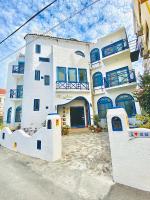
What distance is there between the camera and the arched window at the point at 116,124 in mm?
4488

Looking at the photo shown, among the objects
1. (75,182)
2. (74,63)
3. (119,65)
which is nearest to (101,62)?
(119,65)

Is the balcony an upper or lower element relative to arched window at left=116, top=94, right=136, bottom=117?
upper

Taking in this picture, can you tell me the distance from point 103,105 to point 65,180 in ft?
38.7

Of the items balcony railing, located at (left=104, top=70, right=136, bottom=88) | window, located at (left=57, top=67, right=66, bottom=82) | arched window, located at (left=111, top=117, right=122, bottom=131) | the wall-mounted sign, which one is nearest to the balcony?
window, located at (left=57, top=67, right=66, bottom=82)

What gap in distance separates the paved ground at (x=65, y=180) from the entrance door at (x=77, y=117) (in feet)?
28.4

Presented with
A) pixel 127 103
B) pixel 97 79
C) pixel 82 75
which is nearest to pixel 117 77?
pixel 97 79

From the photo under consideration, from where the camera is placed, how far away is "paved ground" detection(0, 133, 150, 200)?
3.81 metres

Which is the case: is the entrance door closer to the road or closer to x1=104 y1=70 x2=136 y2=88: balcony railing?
x1=104 y1=70 x2=136 y2=88: balcony railing

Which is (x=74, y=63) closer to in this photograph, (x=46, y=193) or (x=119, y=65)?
(x=119, y=65)

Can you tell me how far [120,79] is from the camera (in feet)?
50.2

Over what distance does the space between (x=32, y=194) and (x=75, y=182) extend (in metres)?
1.42

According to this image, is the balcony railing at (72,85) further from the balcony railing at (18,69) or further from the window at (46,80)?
the balcony railing at (18,69)

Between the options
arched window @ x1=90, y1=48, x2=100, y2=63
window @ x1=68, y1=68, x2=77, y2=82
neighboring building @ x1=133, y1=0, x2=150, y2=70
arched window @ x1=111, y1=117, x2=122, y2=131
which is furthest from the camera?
arched window @ x1=90, y1=48, x2=100, y2=63

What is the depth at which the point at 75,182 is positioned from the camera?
4.61 m
